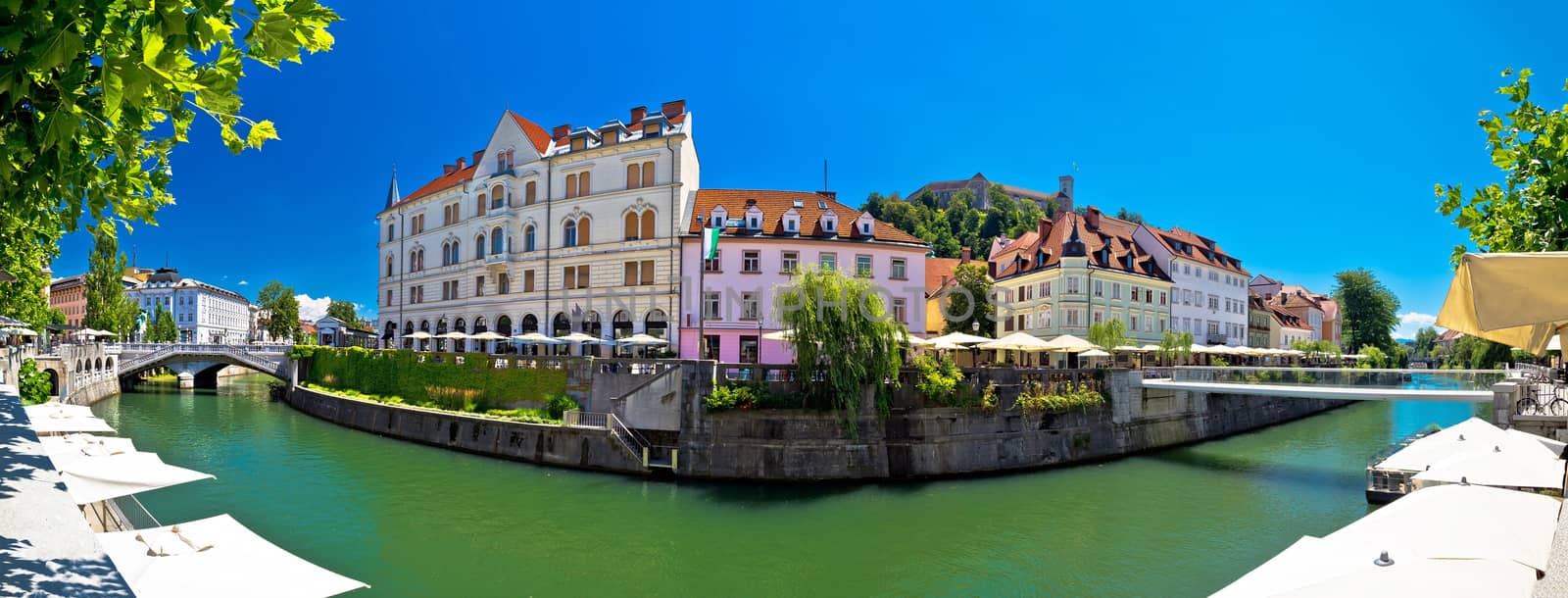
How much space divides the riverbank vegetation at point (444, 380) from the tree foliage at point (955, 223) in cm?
6847

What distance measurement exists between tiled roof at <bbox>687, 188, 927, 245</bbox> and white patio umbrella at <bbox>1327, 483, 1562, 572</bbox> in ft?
98.3

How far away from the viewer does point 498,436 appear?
27469mm

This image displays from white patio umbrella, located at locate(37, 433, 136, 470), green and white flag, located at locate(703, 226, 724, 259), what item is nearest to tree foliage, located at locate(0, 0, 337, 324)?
white patio umbrella, located at locate(37, 433, 136, 470)

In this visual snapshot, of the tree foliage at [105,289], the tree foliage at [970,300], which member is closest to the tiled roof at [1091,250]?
the tree foliage at [970,300]

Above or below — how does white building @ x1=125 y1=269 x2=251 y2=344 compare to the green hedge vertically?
above

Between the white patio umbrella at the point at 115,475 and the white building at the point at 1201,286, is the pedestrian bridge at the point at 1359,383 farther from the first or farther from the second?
the white patio umbrella at the point at 115,475

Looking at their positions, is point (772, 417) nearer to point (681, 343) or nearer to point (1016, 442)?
point (1016, 442)

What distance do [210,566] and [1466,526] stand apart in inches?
635

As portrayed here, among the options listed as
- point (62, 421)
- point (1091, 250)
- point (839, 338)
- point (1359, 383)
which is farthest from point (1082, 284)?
point (62, 421)

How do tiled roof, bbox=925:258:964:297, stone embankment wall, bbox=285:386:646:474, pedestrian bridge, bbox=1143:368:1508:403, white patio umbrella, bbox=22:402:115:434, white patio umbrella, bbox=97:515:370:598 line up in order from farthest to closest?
tiled roof, bbox=925:258:964:297
pedestrian bridge, bbox=1143:368:1508:403
stone embankment wall, bbox=285:386:646:474
white patio umbrella, bbox=22:402:115:434
white patio umbrella, bbox=97:515:370:598

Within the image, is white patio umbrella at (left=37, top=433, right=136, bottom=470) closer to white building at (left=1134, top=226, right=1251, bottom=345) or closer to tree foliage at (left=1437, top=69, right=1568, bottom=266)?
tree foliage at (left=1437, top=69, right=1568, bottom=266)

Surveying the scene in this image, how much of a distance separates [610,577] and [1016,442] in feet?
56.3

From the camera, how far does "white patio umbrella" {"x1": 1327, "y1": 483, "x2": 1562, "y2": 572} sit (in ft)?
25.1

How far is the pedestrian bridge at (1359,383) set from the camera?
25438mm
